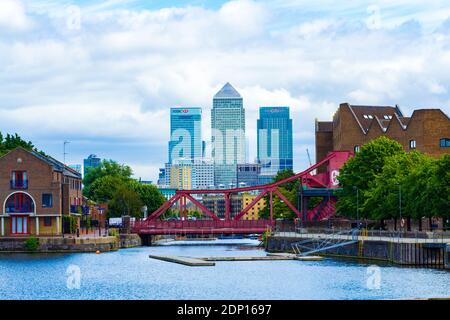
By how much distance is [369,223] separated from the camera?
129 metres

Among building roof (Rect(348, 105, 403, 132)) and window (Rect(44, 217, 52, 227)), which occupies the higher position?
building roof (Rect(348, 105, 403, 132))

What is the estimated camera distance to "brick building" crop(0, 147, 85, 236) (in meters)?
122

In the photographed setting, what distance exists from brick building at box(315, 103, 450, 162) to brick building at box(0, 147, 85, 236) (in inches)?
2278

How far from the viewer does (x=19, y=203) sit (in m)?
123

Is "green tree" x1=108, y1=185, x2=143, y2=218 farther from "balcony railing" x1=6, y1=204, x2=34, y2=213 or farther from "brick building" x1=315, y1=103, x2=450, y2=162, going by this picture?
"balcony railing" x1=6, y1=204, x2=34, y2=213

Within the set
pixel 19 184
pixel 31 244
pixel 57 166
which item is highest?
pixel 57 166

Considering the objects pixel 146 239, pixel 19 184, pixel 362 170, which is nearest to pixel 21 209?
pixel 19 184

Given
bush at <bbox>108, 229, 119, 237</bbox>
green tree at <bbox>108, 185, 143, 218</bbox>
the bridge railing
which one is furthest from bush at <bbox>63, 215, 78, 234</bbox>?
green tree at <bbox>108, 185, 143, 218</bbox>

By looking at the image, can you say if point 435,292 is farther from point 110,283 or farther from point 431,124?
point 431,124

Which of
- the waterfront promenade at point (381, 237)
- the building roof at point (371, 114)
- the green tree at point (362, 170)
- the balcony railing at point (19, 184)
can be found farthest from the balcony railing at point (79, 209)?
the building roof at point (371, 114)

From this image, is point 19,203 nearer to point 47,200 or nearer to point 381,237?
point 47,200

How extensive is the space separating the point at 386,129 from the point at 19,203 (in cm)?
6511

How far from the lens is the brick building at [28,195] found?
122500 millimetres

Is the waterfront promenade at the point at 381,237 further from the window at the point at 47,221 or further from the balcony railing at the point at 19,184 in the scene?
the balcony railing at the point at 19,184
